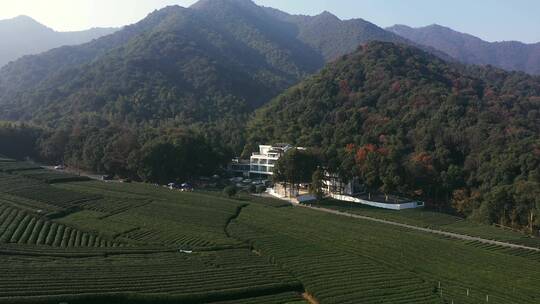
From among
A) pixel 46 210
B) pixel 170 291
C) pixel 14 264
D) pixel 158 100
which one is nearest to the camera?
pixel 170 291

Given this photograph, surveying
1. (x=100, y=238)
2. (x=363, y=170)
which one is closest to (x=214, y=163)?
(x=363, y=170)

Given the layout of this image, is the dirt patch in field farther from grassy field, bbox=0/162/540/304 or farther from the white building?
the white building

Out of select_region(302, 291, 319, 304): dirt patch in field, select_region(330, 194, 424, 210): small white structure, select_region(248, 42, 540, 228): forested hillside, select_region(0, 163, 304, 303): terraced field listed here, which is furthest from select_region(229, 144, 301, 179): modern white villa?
select_region(302, 291, 319, 304): dirt patch in field

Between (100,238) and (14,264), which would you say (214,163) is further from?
(14,264)

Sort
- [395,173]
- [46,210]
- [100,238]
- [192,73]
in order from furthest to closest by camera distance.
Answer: [192,73]
[395,173]
[46,210]
[100,238]

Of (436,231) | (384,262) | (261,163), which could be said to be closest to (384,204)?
(436,231)

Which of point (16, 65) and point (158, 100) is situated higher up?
point (16, 65)
